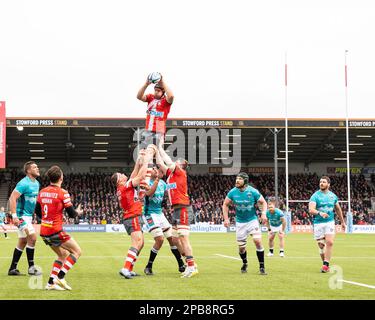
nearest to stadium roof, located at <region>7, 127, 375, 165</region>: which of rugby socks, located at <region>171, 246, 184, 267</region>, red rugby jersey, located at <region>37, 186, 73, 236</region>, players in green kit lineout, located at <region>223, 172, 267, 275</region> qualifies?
rugby socks, located at <region>171, 246, 184, 267</region>

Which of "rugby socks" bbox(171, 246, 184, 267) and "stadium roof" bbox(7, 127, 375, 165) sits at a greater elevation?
"stadium roof" bbox(7, 127, 375, 165)

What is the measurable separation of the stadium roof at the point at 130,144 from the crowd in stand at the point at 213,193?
2441 mm

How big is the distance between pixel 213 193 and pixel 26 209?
5493 centimetres

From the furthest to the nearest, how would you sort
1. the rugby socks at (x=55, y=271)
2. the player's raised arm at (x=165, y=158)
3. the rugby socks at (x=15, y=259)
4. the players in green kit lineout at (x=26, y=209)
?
1. the rugby socks at (x=15, y=259)
2. the players in green kit lineout at (x=26, y=209)
3. the player's raised arm at (x=165, y=158)
4. the rugby socks at (x=55, y=271)

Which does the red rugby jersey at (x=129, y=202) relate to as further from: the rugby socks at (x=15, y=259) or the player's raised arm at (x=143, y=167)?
the rugby socks at (x=15, y=259)

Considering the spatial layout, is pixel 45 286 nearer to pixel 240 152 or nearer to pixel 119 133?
pixel 119 133

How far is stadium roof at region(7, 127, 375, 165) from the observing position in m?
62.9

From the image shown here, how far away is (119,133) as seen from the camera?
63344mm

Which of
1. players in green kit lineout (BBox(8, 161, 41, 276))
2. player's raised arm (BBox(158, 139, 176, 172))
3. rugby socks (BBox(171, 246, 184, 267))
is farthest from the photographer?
rugby socks (BBox(171, 246, 184, 267))

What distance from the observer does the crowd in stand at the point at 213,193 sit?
6369cm

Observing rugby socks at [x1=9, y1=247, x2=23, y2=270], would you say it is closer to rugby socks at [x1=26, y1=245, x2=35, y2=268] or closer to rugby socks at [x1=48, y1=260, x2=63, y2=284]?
rugby socks at [x1=26, y1=245, x2=35, y2=268]

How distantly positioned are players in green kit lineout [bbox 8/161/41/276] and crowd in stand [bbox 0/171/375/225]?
47830 mm
